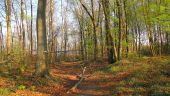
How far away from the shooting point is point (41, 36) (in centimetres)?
1934

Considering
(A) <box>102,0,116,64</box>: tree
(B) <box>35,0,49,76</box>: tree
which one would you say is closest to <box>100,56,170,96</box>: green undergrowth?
(B) <box>35,0,49,76</box>: tree

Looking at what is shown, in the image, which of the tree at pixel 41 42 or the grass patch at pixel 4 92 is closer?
the grass patch at pixel 4 92

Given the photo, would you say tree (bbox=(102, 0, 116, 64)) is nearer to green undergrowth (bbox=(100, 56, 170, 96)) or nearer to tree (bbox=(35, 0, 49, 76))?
green undergrowth (bbox=(100, 56, 170, 96))

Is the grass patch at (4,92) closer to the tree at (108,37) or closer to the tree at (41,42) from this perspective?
the tree at (41,42)

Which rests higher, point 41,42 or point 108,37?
point 108,37

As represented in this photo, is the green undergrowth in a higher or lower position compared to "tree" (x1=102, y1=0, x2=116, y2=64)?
lower

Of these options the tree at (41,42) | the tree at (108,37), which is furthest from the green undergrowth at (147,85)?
the tree at (108,37)

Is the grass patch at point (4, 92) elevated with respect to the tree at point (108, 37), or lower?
lower

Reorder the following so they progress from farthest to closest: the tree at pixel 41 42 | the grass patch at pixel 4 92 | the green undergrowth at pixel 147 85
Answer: the tree at pixel 41 42, the green undergrowth at pixel 147 85, the grass patch at pixel 4 92

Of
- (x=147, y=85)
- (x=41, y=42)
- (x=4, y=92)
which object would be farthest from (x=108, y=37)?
(x=4, y=92)

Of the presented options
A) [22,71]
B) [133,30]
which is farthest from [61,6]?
[22,71]

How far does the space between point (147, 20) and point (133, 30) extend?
1876cm

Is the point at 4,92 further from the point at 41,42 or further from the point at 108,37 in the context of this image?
the point at 108,37

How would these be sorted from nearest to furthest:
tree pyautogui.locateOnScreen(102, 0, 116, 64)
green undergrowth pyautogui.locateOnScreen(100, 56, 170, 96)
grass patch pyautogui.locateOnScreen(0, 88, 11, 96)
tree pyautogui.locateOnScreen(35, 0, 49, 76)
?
grass patch pyautogui.locateOnScreen(0, 88, 11, 96)
green undergrowth pyautogui.locateOnScreen(100, 56, 170, 96)
tree pyautogui.locateOnScreen(35, 0, 49, 76)
tree pyautogui.locateOnScreen(102, 0, 116, 64)
